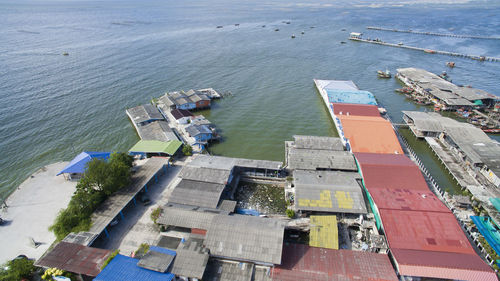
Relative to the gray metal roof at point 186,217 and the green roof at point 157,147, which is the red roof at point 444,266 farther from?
the green roof at point 157,147

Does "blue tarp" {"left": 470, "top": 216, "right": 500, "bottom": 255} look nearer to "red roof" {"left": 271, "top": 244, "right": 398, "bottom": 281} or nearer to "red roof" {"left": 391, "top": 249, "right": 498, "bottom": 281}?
"red roof" {"left": 391, "top": 249, "right": 498, "bottom": 281}

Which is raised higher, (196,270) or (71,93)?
(71,93)

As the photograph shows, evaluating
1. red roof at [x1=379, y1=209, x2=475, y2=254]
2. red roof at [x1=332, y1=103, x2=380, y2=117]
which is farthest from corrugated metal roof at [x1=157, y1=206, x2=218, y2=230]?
red roof at [x1=332, y1=103, x2=380, y2=117]

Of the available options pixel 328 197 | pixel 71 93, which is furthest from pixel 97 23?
pixel 328 197

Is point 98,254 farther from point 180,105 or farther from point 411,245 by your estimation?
point 180,105

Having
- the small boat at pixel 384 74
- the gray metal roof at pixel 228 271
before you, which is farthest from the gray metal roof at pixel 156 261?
the small boat at pixel 384 74

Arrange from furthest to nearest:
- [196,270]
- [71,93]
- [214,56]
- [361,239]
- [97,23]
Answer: [97,23]
[214,56]
[71,93]
[361,239]
[196,270]

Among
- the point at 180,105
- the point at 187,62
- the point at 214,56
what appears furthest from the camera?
the point at 214,56
